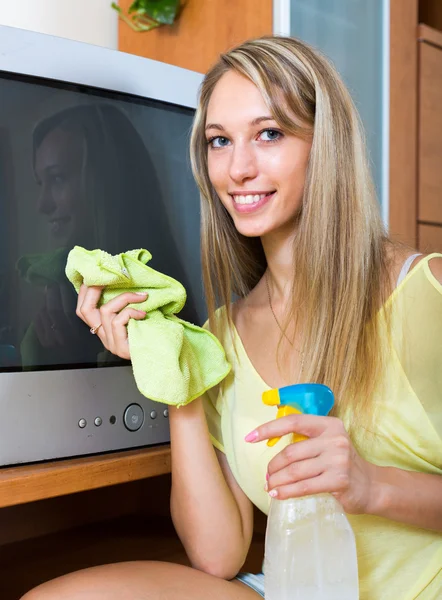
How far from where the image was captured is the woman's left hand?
836 mm

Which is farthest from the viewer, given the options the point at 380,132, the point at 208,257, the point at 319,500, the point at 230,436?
the point at 380,132

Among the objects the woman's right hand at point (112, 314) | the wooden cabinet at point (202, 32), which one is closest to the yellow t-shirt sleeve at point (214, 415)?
the woman's right hand at point (112, 314)

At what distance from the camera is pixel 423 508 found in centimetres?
97

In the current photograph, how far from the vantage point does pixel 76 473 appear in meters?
1.06

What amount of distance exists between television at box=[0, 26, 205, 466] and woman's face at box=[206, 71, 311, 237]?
20cm

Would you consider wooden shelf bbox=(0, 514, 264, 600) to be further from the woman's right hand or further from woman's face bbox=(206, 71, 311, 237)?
woman's face bbox=(206, 71, 311, 237)

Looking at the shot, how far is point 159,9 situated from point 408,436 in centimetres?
125

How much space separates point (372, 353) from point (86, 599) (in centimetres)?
48

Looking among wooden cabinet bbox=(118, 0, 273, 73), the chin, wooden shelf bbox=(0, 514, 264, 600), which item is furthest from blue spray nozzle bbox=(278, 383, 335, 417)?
wooden cabinet bbox=(118, 0, 273, 73)

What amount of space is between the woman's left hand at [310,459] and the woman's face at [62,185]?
50 centimetres

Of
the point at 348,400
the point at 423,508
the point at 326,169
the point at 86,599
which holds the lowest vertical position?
the point at 86,599

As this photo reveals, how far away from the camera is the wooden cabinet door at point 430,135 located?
2.12 m

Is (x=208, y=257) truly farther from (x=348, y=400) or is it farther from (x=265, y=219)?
(x=348, y=400)

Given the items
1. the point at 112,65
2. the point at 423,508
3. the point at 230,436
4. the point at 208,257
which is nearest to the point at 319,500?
the point at 423,508
